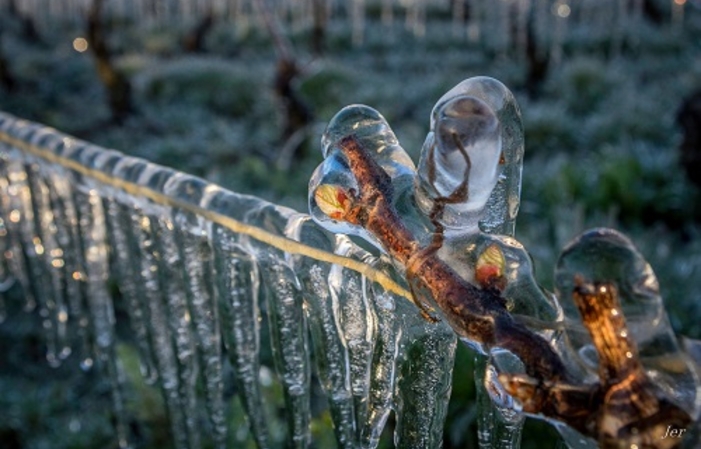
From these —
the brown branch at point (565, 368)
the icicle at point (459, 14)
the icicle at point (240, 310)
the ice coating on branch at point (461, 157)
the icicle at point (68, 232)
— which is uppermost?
the ice coating on branch at point (461, 157)

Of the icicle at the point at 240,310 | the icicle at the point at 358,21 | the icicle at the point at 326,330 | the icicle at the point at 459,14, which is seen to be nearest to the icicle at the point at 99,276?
the icicle at the point at 240,310

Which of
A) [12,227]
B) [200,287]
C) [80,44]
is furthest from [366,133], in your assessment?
[80,44]

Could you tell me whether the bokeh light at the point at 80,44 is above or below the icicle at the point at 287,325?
below

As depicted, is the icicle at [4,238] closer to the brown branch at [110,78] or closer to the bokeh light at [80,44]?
the brown branch at [110,78]

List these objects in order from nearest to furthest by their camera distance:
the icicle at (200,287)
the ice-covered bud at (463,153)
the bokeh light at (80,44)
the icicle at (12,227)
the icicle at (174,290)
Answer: the ice-covered bud at (463,153) → the icicle at (200,287) → the icicle at (174,290) → the icicle at (12,227) → the bokeh light at (80,44)

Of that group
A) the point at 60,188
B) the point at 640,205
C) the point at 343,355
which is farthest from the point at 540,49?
the point at 343,355

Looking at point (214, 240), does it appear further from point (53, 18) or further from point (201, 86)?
point (53, 18)

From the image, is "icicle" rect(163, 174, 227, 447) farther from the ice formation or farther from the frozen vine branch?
the frozen vine branch
